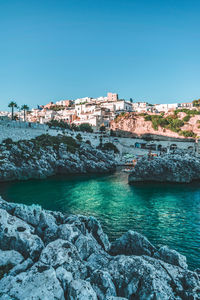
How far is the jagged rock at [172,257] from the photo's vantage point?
9.72 m

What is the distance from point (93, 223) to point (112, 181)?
2645 cm

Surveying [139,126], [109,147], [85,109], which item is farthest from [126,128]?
[85,109]

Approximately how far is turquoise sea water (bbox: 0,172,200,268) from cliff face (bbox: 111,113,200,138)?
61.8 metres

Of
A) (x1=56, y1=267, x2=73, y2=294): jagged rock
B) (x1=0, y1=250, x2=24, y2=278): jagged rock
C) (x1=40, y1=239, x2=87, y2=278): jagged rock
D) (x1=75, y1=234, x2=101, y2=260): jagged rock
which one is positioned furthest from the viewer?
(x1=75, y1=234, x2=101, y2=260): jagged rock

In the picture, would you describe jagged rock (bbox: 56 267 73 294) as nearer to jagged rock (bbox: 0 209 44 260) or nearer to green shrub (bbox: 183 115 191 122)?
jagged rock (bbox: 0 209 44 260)

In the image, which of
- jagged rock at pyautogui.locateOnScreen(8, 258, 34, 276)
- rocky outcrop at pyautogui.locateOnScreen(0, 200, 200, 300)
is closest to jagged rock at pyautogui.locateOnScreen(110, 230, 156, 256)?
rocky outcrop at pyautogui.locateOnScreen(0, 200, 200, 300)

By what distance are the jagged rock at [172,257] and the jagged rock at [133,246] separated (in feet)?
1.94

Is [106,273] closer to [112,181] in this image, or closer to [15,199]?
[15,199]

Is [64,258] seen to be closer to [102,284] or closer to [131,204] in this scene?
[102,284]

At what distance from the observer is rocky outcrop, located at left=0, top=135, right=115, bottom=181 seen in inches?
1508

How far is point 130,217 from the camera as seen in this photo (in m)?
20.1

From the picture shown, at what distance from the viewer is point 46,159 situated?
4434 centimetres

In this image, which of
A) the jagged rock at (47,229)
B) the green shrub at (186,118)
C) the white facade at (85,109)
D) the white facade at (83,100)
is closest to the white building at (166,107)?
the green shrub at (186,118)

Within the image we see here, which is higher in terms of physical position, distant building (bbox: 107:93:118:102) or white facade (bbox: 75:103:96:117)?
distant building (bbox: 107:93:118:102)
